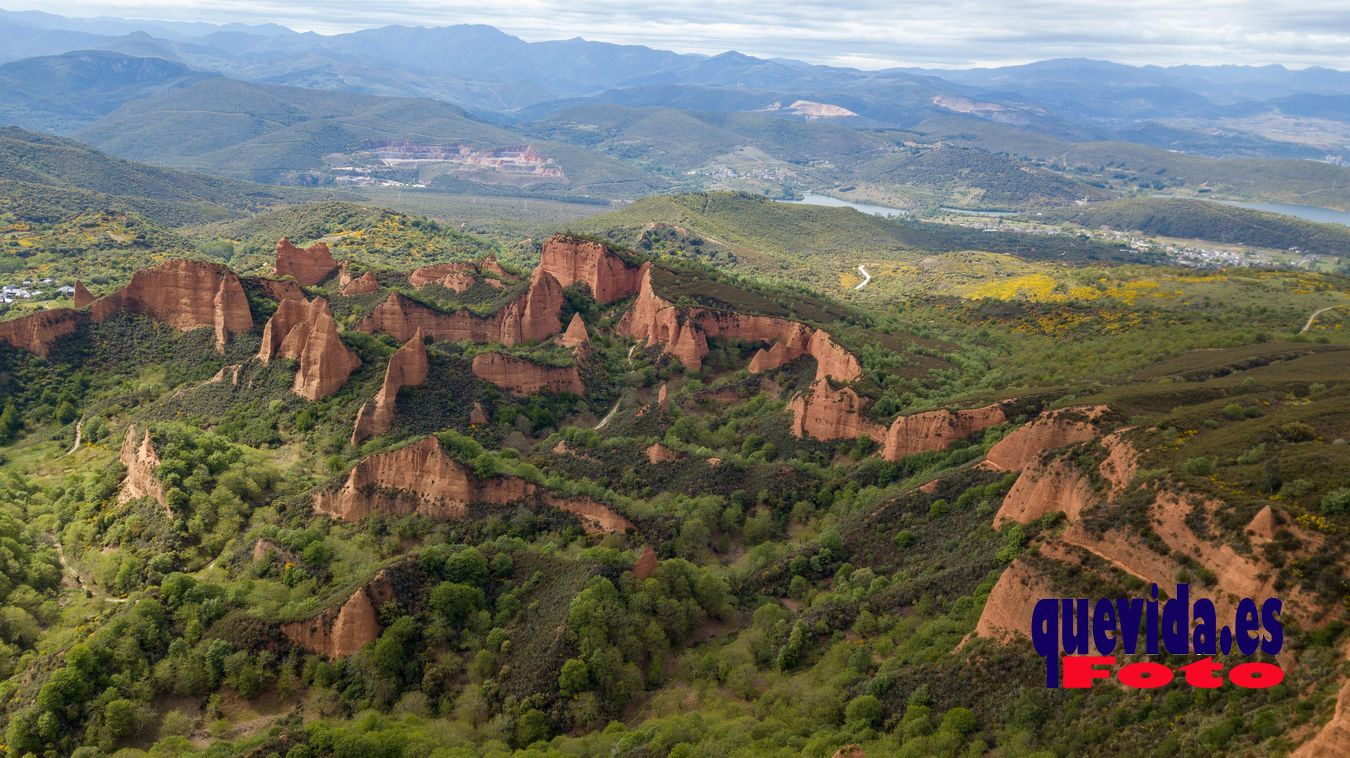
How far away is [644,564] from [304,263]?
64.4m

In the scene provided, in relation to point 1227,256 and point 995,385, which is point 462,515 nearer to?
point 995,385

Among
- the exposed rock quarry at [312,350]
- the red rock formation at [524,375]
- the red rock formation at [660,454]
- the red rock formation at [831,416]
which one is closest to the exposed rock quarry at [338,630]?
the red rock formation at [660,454]

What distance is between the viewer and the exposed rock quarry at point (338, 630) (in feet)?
117

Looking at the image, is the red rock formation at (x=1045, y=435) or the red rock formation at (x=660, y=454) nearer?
the red rock formation at (x=1045, y=435)

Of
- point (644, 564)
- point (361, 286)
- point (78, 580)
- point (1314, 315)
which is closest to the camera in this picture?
point (644, 564)

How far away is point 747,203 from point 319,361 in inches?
5744

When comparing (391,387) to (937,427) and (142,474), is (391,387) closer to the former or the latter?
(142,474)

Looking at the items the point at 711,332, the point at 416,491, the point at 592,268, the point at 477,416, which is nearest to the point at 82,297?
the point at 477,416

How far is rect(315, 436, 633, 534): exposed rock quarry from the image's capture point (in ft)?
148

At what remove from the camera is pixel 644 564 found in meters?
40.2

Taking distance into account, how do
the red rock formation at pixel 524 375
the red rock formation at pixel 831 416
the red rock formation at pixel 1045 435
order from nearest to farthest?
the red rock formation at pixel 1045 435, the red rock formation at pixel 831 416, the red rock formation at pixel 524 375

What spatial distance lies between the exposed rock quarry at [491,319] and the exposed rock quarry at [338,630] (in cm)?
3952

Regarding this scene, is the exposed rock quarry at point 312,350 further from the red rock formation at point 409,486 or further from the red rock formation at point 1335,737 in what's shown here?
the red rock formation at point 1335,737

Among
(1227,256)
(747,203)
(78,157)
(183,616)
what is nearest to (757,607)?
(183,616)
